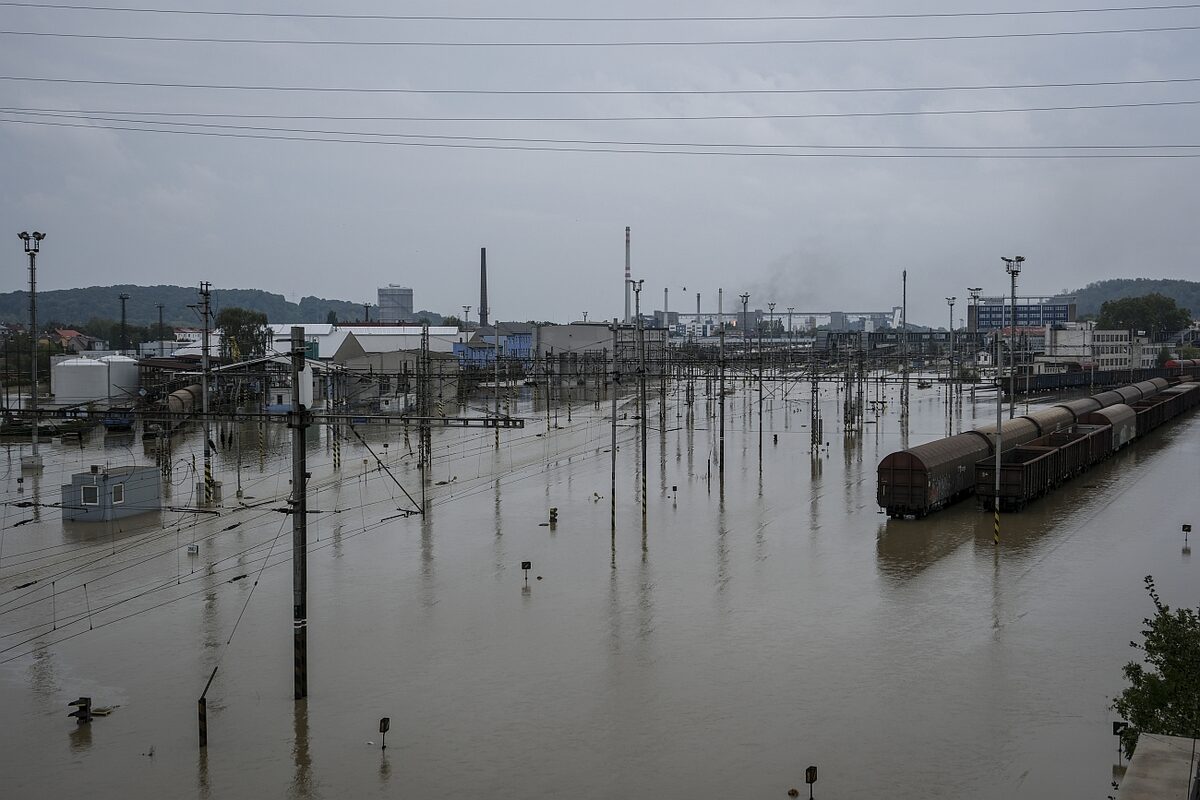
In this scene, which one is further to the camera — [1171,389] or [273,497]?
[1171,389]

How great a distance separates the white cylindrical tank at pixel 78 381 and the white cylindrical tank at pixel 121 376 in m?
0.68

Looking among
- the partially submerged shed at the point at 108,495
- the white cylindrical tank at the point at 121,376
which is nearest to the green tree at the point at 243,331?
the white cylindrical tank at the point at 121,376

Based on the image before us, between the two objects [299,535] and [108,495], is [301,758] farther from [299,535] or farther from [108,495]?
[108,495]

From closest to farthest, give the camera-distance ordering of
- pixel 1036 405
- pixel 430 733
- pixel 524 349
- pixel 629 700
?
1. pixel 430 733
2. pixel 629 700
3. pixel 1036 405
4. pixel 524 349

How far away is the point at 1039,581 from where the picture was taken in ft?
80.3

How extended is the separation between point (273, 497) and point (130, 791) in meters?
22.6

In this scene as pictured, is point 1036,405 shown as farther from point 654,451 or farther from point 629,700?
point 629,700

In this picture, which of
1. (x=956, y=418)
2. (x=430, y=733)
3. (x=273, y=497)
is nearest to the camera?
(x=430, y=733)

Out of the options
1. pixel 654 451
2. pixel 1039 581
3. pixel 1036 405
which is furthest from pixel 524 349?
pixel 1039 581

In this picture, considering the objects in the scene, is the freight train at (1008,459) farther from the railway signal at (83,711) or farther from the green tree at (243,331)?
the green tree at (243,331)

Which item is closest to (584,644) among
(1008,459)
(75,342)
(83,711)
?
(83,711)

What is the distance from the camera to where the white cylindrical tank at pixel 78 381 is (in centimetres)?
6538

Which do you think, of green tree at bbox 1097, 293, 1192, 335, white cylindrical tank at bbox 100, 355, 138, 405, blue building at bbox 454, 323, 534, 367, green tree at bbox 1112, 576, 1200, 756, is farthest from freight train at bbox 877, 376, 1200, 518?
green tree at bbox 1097, 293, 1192, 335

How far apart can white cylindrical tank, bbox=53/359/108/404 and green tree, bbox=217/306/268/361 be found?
42.2ft
